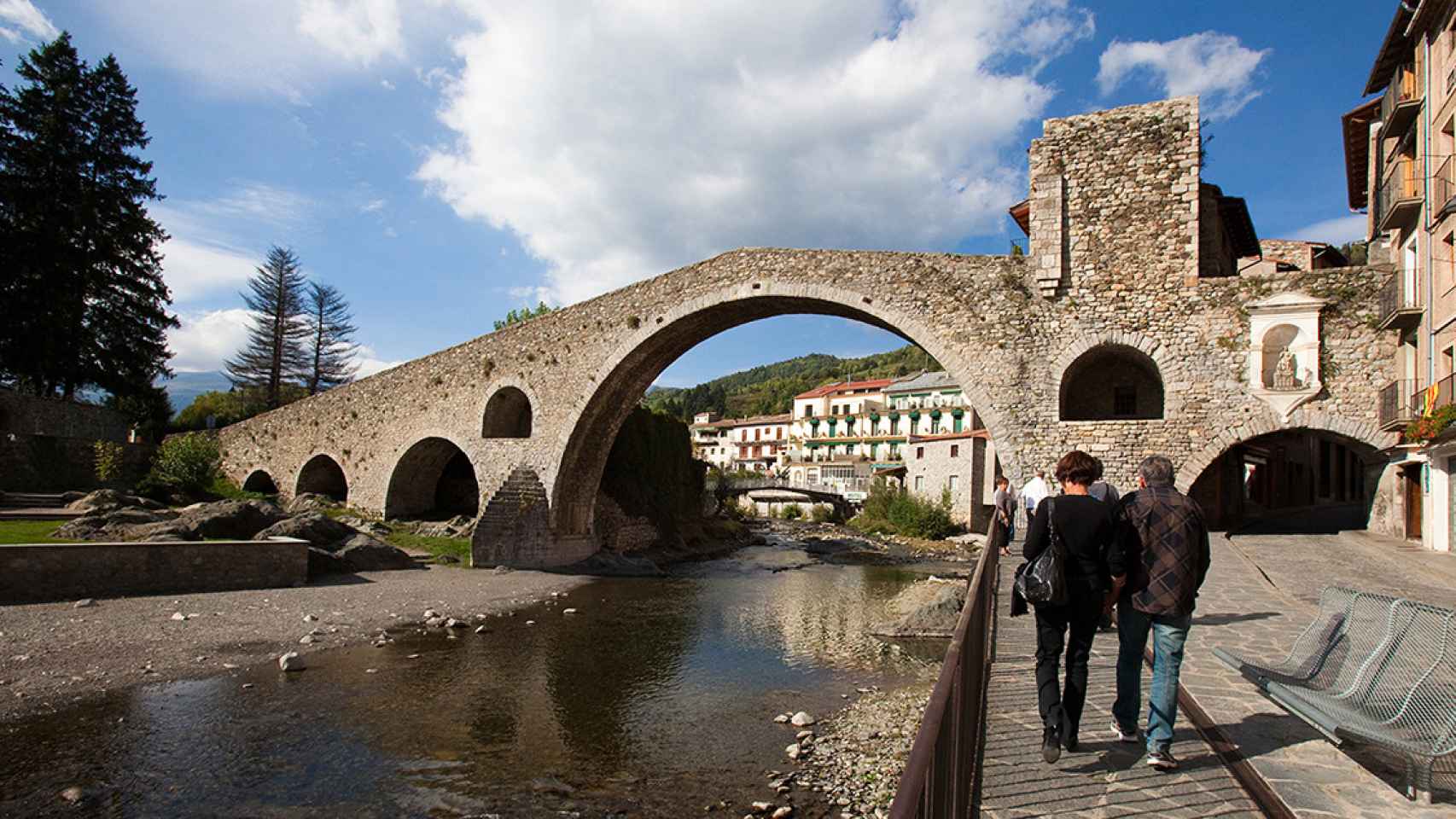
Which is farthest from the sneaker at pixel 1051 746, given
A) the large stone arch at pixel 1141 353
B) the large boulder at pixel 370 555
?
the large boulder at pixel 370 555

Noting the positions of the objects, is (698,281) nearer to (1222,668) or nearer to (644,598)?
(644,598)

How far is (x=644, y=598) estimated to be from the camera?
1581 centimetres

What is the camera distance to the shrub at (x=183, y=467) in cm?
2223

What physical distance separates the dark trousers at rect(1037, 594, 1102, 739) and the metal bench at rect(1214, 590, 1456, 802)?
0.91m

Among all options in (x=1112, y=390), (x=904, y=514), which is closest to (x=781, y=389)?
(x=904, y=514)

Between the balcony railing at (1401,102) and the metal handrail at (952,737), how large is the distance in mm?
14977

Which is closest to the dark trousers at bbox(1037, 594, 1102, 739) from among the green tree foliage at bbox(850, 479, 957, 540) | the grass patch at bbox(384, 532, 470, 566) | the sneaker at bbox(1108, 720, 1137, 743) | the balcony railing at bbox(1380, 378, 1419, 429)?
the sneaker at bbox(1108, 720, 1137, 743)

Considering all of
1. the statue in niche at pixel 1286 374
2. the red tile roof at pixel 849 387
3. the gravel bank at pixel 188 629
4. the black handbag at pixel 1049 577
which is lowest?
the gravel bank at pixel 188 629

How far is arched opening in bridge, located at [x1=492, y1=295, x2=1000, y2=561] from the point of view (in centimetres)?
1642

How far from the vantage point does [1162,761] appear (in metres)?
3.34

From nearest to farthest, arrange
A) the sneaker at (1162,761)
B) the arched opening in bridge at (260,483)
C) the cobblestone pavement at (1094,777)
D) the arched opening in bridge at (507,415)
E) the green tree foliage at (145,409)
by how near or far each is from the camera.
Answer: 1. the cobblestone pavement at (1094,777)
2. the sneaker at (1162,761)
3. the arched opening in bridge at (507,415)
4. the arched opening in bridge at (260,483)
5. the green tree foliage at (145,409)

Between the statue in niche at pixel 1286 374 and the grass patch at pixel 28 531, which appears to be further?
the grass patch at pixel 28 531

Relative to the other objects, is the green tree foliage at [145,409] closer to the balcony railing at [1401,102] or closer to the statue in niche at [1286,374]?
the statue in niche at [1286,374]

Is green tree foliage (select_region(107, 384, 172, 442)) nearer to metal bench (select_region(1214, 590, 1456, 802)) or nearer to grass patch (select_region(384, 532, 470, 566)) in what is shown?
grass patch (select_region(384, 532, 470, 566))
